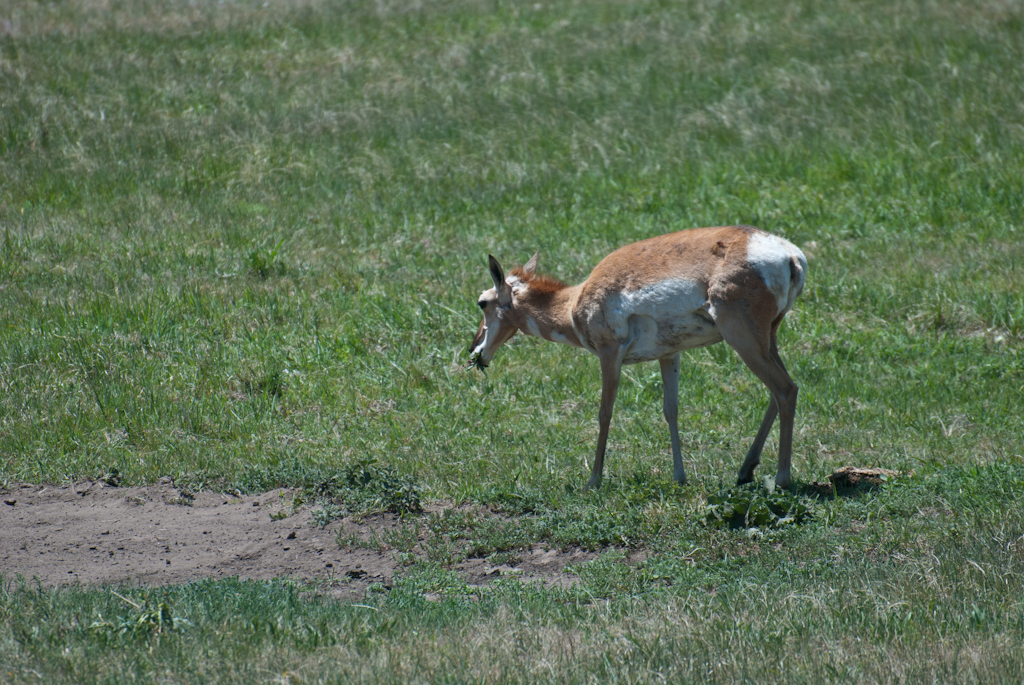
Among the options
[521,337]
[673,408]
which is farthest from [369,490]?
[521,337]

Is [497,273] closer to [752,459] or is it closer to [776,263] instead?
[776,263]

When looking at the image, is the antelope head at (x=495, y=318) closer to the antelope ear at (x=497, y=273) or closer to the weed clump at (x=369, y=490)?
the antelope ear at (x=497, y=273)

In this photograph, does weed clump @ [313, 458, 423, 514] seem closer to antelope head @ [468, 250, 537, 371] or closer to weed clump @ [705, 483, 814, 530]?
antelope head @ [468, 250, 537, 371]

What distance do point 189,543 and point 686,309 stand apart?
3.90 m

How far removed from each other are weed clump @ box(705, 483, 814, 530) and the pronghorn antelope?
691 mm

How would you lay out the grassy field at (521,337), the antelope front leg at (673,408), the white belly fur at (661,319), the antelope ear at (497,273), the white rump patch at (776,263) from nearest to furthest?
the grassy field at (521,337)
the white rump patch at (776,263)
the white belly fur at (661,319)
the antelope front leg at (673,408)
the antelope ear at (497,273)

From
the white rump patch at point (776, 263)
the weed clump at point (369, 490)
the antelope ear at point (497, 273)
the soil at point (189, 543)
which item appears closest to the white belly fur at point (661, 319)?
the white rump patch at point (776, 263)

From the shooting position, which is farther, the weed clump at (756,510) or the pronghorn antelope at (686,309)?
the pronghorn antelope at (686,309)

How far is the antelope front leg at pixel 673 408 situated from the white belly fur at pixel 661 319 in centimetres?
32

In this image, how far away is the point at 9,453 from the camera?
8805mm

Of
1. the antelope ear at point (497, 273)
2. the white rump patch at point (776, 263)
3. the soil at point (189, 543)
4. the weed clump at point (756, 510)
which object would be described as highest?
the white rump patch at point (776, 263)

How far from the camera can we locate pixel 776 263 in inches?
287

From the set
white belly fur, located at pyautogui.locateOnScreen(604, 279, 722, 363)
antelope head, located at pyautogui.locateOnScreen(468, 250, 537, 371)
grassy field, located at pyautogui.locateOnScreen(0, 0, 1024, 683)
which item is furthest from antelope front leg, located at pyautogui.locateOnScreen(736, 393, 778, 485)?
antelope head, located at pyautogui.locateOnScreen(468, 250, 537, 371)

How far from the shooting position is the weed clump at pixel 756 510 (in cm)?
668
